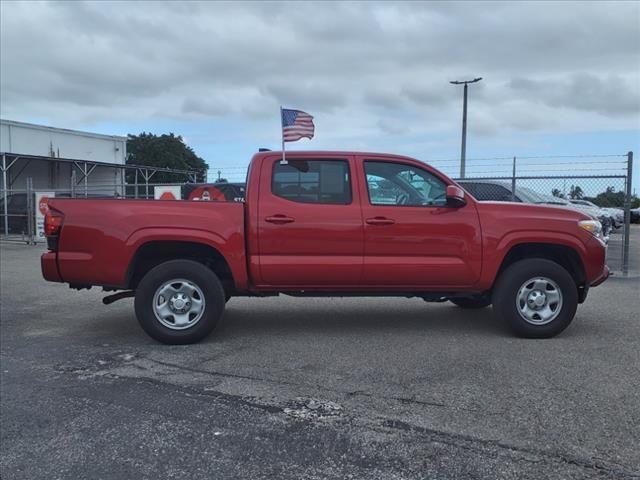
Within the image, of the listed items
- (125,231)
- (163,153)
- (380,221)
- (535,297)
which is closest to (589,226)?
(535,297)

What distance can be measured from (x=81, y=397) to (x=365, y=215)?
122 inches

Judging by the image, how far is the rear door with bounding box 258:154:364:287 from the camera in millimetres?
5926

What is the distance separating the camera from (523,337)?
20.2ft

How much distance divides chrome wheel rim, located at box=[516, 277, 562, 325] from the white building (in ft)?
78.8

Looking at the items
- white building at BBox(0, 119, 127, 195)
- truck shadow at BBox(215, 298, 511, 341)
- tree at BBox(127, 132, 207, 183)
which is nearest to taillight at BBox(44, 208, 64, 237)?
truck shadow at BBox(215, 298, 511, 341)

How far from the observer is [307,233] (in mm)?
5926

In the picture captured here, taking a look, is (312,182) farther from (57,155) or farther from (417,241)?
(57,155)

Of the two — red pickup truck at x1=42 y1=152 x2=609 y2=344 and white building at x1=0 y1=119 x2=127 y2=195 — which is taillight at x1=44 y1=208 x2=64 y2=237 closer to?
red pickup truck at x1=42 y1=152 x2=609 y2=344

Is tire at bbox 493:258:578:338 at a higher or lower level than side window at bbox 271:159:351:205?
Result: lower

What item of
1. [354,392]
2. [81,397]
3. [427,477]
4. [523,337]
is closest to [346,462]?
[427,477]

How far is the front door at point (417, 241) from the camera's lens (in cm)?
598

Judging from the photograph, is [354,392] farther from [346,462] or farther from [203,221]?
[203,221]

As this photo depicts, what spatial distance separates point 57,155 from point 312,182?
3031 cm

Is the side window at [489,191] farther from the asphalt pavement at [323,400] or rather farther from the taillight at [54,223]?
the taillight at [54,223]
